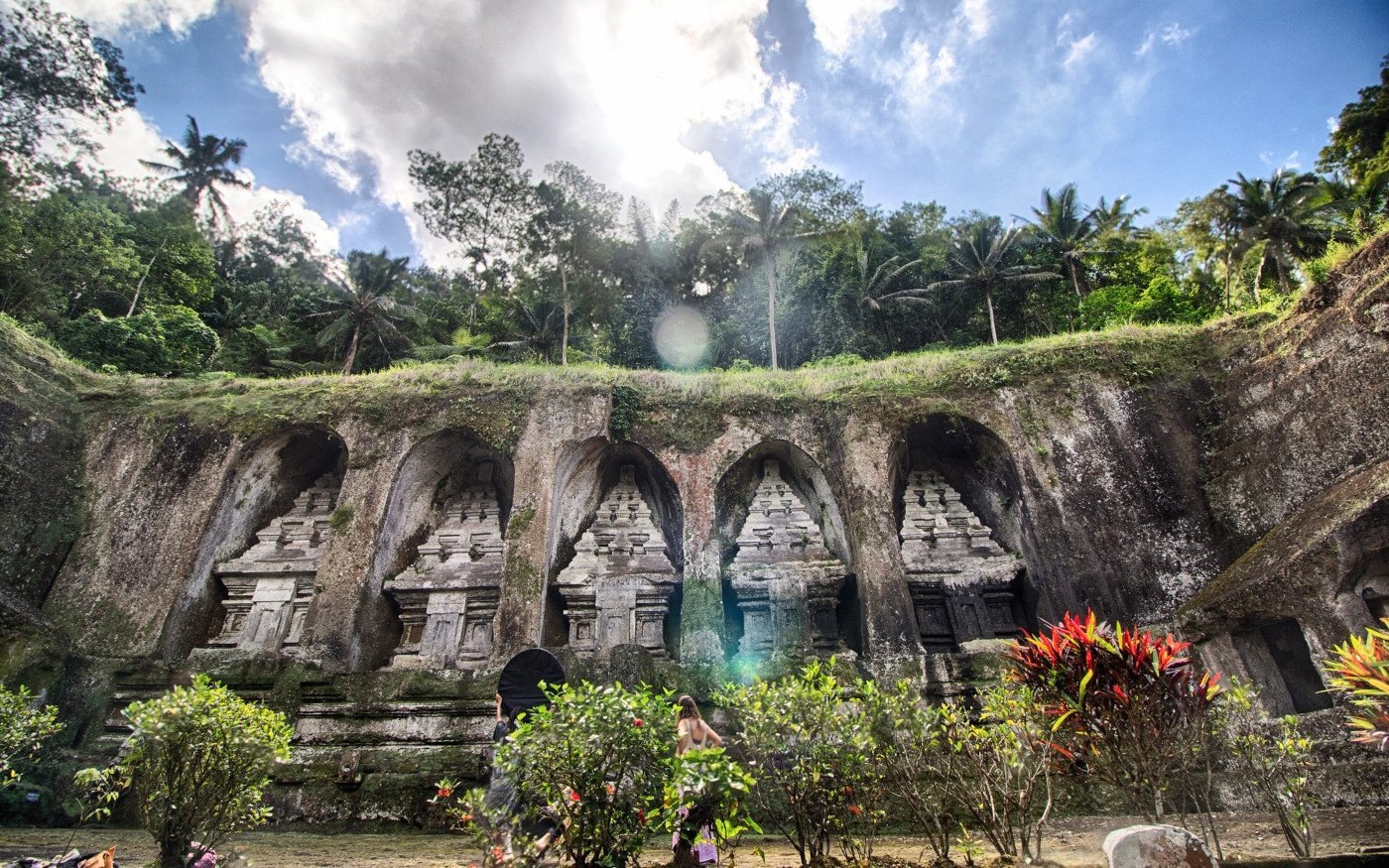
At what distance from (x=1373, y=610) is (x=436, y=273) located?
3511 cm

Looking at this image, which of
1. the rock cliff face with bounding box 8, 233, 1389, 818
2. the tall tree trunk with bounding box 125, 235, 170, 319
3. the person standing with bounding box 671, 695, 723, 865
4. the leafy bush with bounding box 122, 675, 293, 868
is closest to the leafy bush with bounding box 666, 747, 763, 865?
the person standing with bounding box 671, 695, 723, 865

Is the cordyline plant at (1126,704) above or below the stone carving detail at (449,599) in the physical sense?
below

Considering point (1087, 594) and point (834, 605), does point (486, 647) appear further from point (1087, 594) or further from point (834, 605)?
point (1087, 594)

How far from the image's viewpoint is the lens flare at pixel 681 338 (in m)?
27.8

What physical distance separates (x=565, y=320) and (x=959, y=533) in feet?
60.4

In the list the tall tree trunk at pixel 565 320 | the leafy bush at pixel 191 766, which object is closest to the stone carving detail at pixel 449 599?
the leafy bush at pixel 191 766

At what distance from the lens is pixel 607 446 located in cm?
1302

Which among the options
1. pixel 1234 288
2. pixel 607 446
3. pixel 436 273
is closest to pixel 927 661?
pixel 607 446

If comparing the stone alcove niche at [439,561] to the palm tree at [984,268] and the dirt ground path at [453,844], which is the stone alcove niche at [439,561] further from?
the palm tree at [984,268]

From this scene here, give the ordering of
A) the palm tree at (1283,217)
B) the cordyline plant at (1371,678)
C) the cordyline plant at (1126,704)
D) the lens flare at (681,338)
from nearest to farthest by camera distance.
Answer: the cordyline plant at (1371,678)
the cordyline plant at (1126,704)
the palm tree at (1283,217)
the lens flare at (681,338)

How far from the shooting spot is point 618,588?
1207 cm

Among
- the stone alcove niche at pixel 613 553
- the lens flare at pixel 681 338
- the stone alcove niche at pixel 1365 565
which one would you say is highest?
the lens flare at pixel 681 338

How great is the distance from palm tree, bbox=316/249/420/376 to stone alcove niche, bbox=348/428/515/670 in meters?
14.0

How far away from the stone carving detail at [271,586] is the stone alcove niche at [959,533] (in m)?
10.4
